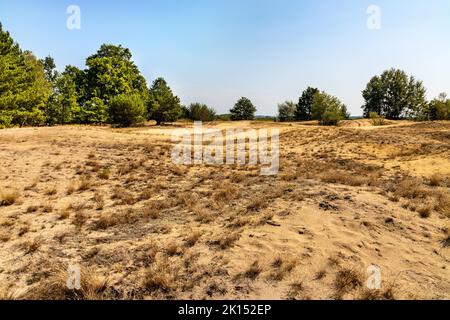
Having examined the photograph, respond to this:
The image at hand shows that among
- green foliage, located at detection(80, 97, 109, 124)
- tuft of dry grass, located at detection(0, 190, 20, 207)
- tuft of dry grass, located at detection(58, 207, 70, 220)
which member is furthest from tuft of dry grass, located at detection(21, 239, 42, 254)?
green foliage, located at detection(80, 97, 109, 124)

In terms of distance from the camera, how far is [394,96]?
56.4m

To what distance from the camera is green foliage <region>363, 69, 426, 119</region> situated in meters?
55.4

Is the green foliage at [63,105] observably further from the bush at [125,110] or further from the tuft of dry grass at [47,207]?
the tuft of dry grass at [47,207]

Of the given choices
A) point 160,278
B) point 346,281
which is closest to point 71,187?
point 160,278

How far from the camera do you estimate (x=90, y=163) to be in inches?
525

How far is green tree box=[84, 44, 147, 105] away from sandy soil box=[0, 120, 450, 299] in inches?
1238

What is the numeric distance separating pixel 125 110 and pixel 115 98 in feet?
8.30

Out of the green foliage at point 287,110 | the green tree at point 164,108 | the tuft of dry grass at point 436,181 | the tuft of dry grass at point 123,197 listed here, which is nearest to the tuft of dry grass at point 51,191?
the tuft of dry grass at point 123,197

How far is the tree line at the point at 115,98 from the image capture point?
30.3m

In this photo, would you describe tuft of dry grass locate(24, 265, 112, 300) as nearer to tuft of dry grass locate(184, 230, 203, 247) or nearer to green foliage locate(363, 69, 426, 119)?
tuft of dry grass locate(184, 230, 203, 247)

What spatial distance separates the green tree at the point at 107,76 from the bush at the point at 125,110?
781 cm

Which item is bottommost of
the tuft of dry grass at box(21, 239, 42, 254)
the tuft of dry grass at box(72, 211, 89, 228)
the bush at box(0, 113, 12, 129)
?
the tuft of dry grass at box(21, 239, 42, 254)

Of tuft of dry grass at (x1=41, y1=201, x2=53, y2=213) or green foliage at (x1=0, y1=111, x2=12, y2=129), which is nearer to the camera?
tuft of dry grass at (x1=41, y1=201, x2=53, y2=213)

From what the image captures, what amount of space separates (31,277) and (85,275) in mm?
1080
